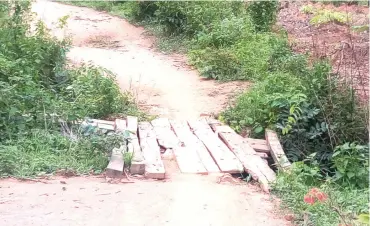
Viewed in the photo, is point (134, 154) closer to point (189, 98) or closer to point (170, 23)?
point (189, 98)

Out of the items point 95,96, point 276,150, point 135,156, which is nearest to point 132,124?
point 95,96

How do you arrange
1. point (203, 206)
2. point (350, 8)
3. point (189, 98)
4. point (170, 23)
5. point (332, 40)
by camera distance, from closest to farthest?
point (203, 206) < point (189, 98) < point (332, 40) < point (170, 23) < point (350, 8)

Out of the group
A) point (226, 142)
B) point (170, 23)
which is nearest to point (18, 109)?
point (226, 142)

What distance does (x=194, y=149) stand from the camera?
5652 mm

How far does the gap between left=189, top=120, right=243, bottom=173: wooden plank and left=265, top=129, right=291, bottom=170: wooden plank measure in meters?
0.38

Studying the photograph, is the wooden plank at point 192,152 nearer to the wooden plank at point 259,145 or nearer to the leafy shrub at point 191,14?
the wooden plank at point 259,145

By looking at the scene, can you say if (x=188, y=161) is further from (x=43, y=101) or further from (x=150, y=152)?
(x=43, y=101)

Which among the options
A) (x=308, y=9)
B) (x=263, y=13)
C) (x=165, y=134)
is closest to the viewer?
(x=165, y=134)

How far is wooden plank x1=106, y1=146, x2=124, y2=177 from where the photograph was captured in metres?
4.82

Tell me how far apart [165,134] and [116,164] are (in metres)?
1.22

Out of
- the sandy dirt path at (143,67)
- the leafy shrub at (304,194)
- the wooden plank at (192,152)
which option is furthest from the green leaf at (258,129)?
the leafy shrub at (304,194)

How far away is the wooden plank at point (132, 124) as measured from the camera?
604 centimetres

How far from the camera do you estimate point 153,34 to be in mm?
11664

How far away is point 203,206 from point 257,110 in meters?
2.35
